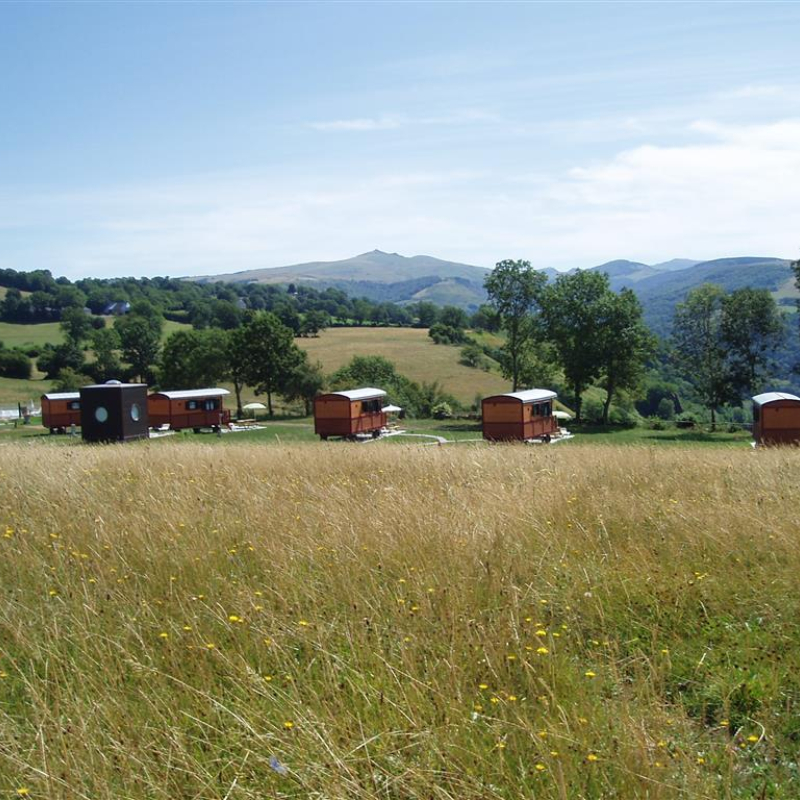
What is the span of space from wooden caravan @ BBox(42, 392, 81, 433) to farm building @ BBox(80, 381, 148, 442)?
8444mm

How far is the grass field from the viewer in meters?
73.7

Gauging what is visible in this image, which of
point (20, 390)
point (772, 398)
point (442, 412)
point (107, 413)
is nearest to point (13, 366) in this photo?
point (20, 390)

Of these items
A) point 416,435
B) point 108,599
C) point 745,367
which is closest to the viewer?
point 108,599

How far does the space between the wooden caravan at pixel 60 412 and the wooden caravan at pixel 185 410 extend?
3932 mm

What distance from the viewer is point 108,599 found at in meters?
4.34

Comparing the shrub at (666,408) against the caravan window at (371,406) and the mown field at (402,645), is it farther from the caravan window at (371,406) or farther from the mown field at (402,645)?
the mown field at (402,645)

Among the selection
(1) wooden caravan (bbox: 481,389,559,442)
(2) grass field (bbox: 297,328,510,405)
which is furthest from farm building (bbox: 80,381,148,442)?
(2) grass field (bbox: 297,328,510,405)

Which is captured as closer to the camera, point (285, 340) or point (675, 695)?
point (675, 695)

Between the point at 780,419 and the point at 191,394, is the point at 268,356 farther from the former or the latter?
the point at 780,419

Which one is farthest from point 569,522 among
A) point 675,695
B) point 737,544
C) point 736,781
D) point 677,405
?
point 677,405

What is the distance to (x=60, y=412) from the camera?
1646 inches

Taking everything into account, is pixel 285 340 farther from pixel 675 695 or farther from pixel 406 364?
pixel 675 695

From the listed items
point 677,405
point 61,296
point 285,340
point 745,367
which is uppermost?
point 61,296

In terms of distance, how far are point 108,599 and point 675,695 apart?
294 cm
